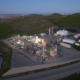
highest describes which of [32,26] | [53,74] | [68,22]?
[68,22]

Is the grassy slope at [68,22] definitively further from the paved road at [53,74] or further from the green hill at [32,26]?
the paved road at [53,74]

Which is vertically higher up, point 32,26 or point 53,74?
point 32,26

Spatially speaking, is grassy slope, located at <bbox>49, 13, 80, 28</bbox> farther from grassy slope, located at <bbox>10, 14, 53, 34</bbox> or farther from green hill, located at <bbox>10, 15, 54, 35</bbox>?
grassy slope, located at <bbox>10, 14, 53, 34</bbox>

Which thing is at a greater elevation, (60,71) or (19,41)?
(19,41)

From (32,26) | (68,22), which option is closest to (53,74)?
(32,26)

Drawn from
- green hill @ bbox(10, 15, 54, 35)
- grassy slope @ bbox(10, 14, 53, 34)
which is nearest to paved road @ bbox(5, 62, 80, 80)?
green hill @ bbox(10, 15, 54, 35)

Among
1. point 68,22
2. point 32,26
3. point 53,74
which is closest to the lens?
point 53,74

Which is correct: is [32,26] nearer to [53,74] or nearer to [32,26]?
[32,26]

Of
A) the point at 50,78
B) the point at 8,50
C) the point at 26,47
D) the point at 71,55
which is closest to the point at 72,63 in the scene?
the point at 71,55

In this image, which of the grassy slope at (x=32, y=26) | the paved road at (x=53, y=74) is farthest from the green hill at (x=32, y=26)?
the paved road at (x=53, y=74)

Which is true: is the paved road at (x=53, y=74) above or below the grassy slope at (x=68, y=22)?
below

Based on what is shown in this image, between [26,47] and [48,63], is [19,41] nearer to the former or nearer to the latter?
[26,47]
